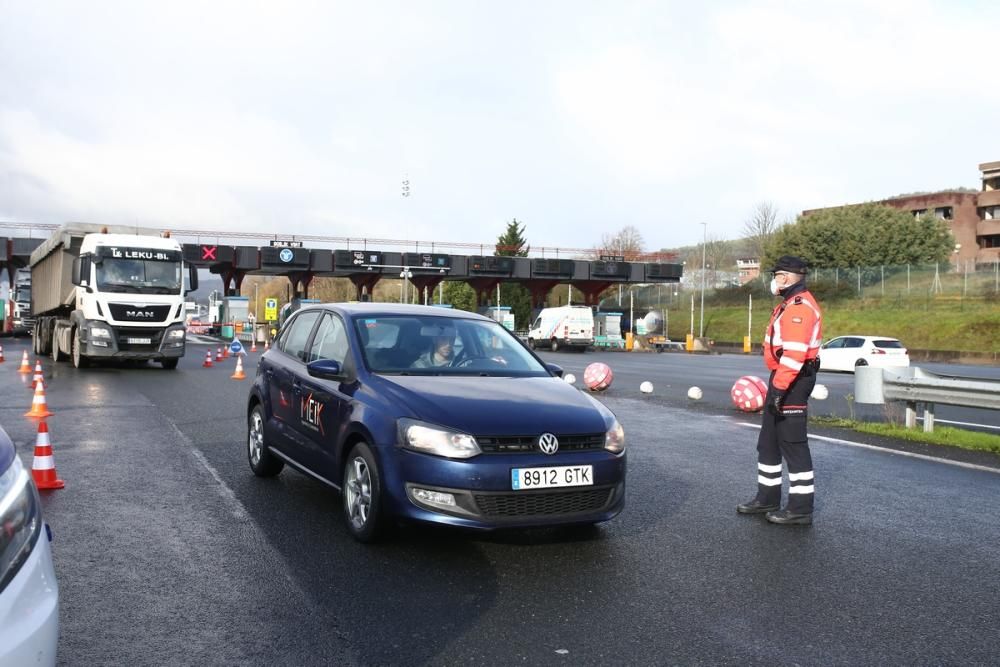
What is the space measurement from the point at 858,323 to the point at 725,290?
1707cm

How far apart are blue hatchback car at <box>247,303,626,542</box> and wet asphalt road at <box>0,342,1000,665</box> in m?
0.35

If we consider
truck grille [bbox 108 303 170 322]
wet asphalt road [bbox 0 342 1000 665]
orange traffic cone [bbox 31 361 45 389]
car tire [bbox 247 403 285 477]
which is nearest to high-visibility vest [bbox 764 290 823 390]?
wet asphalt road [bbox 0 342 1000 665]

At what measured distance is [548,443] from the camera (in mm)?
5203

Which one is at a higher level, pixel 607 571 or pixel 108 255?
pixel 108 255

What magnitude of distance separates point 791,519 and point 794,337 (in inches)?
52.2

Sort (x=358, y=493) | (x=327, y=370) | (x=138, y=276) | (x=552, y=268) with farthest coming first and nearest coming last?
(x=552, y=268)
(x=138, y=276)
(x=327, y=370)
(x=358, y=493)

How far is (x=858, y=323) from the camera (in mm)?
49969

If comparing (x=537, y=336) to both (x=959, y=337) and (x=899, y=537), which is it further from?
(x=899, y=537)

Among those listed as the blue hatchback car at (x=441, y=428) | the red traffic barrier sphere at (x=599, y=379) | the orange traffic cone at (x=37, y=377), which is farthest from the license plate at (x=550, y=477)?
the red traffic barrier sphere at (x=599, y=379)

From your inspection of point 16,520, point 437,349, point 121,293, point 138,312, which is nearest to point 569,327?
point 138,312

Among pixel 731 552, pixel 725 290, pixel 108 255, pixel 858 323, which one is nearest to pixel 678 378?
pixel 108 255

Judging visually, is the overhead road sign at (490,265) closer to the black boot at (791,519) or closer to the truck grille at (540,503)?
the black boot at (791,519)

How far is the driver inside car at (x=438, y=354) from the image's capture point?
6.27 meters

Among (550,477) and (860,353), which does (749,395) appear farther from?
(860,353)
